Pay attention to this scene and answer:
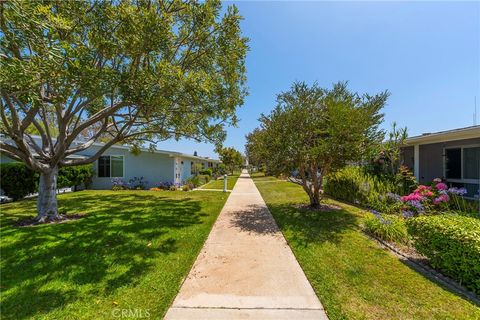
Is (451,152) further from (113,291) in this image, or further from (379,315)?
(113,291)

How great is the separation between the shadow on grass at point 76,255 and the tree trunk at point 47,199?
0.69 meters

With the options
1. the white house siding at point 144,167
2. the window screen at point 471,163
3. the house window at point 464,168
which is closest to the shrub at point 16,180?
the white house siding at point 144,167

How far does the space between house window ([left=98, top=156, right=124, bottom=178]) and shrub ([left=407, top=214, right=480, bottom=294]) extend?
57.4 feet

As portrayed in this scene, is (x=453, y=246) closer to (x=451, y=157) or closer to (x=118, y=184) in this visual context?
(x=451, y=157)

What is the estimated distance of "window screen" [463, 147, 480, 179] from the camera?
8.27 metres

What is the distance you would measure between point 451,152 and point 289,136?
7287mm

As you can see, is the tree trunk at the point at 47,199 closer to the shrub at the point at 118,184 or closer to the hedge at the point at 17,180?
the hedge at the point at 17,180

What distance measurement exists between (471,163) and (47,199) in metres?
15.3

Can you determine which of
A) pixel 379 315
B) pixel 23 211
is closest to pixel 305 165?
pixel 379 315

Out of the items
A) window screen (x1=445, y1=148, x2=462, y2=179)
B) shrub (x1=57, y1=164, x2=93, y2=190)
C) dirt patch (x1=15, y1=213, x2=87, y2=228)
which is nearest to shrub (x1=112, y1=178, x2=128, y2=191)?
shrub (x1=57, y1=164, x2=93, y2=190)

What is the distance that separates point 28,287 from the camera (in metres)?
3.50

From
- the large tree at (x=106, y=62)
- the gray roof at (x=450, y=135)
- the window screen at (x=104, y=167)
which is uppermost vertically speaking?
the large tree at (x=106, y=62)

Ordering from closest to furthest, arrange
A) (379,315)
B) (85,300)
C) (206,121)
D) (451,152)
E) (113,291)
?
(379,315) < (85,300) < (113,291) < (451,152) < (206,121)

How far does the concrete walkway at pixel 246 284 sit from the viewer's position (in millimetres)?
2982
